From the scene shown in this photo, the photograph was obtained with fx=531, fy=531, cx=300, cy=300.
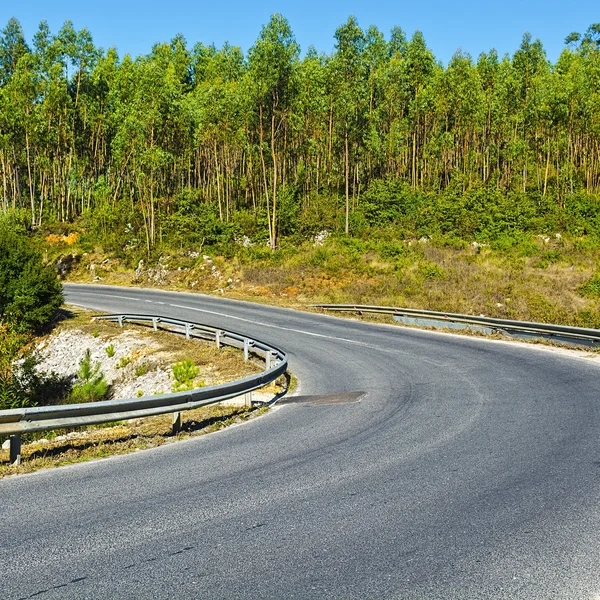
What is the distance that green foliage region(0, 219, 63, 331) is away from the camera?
75.9 ft

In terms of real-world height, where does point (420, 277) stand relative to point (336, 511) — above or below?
above

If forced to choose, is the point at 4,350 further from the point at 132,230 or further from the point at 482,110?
the point at 482,110

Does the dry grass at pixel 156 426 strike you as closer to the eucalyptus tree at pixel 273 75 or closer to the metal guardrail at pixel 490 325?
the metal guardrail at pixel 490 325

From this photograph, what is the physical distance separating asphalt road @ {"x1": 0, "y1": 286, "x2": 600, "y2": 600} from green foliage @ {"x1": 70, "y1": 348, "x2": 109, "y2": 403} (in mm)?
8757

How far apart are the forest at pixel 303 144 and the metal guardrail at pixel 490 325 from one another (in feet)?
49.9

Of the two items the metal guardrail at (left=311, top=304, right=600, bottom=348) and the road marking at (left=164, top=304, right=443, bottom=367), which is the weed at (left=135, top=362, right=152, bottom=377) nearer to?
the road marking at (left=164, top=304, right=443, bottom=367)

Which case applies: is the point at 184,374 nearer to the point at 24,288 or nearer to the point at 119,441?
the point at 119,441

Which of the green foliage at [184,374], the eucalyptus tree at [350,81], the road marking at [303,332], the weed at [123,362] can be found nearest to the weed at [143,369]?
the weed at [123,362]

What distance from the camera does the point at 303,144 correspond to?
51969 mm

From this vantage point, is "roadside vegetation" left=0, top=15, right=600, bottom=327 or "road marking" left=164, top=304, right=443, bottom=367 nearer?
"road marking" left=164, top=304, right=443, bottom=367

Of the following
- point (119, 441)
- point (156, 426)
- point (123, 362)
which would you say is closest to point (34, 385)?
point (123, 362)

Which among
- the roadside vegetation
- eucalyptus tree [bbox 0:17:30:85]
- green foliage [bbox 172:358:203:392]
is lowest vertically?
green foliage [bbox 172:358:203:392]

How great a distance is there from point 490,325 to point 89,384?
1400 centimetres

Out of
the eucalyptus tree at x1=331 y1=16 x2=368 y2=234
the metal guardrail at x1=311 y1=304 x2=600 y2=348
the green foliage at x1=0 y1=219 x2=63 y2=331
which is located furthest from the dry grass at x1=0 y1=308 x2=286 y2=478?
the eucalyptus tree at x1=331 y1=16 x2=368 y2=234
